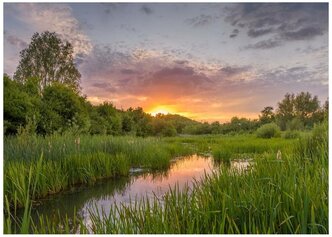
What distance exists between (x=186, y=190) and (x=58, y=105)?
37.6ft

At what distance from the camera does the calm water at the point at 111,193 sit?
5.46m

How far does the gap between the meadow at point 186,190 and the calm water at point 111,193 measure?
0.26 metres

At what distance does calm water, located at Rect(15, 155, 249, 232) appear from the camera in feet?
17.9

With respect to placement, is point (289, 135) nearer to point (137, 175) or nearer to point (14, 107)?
point (137, 175)

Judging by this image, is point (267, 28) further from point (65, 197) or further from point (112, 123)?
point (112, 123)

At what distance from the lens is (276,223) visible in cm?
256

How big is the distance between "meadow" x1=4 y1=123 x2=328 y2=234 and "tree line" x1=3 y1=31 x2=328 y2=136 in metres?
0.91

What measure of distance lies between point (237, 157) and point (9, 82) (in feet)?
26.9

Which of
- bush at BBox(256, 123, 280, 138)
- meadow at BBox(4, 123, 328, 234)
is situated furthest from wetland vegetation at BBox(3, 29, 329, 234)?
bush at BBox(256, 123, 280, 138)

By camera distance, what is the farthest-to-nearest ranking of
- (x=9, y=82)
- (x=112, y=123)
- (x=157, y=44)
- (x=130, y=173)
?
1. (x=112, y=123)
2. (x=9, y=82)
3. (x=130, y=173)
4. (x=157, y=44)

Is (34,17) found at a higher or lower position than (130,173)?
higher

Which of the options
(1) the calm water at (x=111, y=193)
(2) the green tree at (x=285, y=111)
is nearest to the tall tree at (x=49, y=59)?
(1) the calm water at (x=111, y=193)

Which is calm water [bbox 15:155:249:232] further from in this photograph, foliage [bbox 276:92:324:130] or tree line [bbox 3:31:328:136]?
foliage [bbox 276:92:324:130]

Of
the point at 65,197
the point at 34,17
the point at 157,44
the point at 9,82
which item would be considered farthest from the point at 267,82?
the point at 9,82
